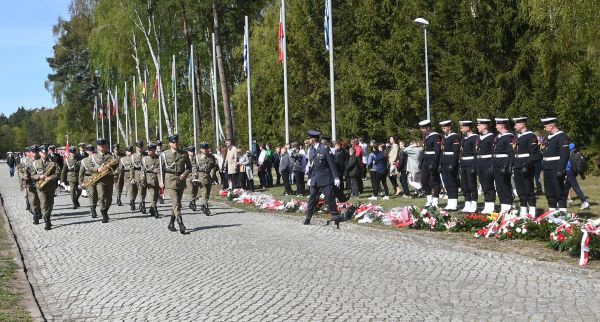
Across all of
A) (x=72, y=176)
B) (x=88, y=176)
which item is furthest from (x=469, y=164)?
(x=72, y=176)

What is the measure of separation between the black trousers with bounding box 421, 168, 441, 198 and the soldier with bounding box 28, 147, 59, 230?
8.40 m

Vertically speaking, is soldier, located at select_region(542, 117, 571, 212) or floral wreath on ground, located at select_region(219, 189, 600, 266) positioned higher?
soldier, located at select_region(542, 117, 571, 212)

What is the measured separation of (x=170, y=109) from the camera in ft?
209

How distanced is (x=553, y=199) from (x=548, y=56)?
16.2 metres

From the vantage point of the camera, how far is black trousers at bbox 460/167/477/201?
51.8ft

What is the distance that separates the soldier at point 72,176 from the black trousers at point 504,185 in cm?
1339

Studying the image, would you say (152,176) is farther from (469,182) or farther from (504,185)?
(504,185)

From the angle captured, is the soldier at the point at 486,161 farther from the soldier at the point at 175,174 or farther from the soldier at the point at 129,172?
the soldier at the point at 129,172

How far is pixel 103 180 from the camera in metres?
18.3

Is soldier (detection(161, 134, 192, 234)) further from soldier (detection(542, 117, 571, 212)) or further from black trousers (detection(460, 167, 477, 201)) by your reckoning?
soldier (detection(542, 117, 571, 212))

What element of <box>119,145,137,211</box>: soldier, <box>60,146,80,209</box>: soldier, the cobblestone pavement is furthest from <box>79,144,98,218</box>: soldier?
the cobblestone pavement

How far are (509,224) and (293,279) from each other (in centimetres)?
414

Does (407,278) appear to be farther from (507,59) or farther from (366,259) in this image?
(507,59)

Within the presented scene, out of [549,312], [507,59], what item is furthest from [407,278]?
[507,59]
